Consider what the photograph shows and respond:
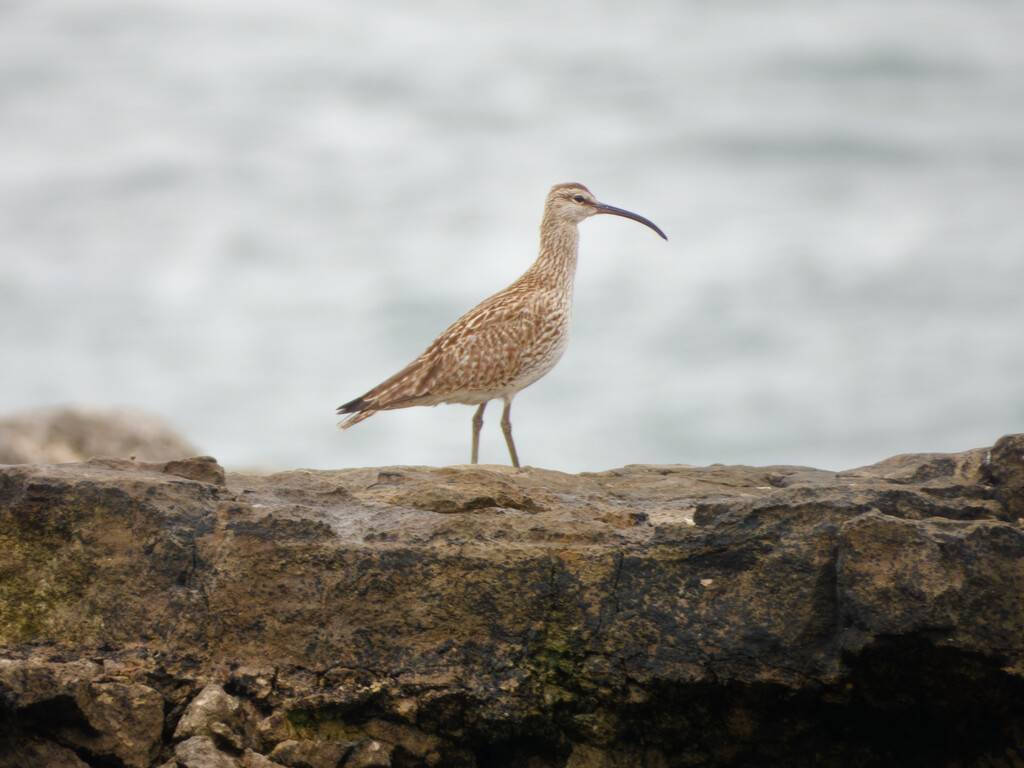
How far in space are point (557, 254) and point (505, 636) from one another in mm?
7488

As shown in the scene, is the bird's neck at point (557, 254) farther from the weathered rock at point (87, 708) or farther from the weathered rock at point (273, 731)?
the weathered rock at point (87, 708)

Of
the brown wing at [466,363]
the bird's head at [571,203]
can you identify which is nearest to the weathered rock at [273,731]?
the brown wing at [466,363]

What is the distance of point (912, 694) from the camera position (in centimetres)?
574

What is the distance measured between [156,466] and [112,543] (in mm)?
1031

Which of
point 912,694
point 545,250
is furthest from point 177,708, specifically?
point 545,250

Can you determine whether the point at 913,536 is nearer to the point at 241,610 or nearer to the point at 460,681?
the point at 460,681

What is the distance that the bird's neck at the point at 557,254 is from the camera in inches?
495

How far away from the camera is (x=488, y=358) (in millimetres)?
11359

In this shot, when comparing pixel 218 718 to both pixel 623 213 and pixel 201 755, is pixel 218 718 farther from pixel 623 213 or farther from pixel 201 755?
pixel 623 213

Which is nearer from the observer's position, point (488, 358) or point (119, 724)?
point (119, 724)

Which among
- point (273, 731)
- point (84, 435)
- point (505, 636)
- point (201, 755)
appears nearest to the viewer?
point (201, 755)

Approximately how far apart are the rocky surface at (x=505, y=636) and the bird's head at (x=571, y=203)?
7.44 metres

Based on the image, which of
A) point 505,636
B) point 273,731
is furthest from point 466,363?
point 273,731

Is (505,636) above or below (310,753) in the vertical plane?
above
